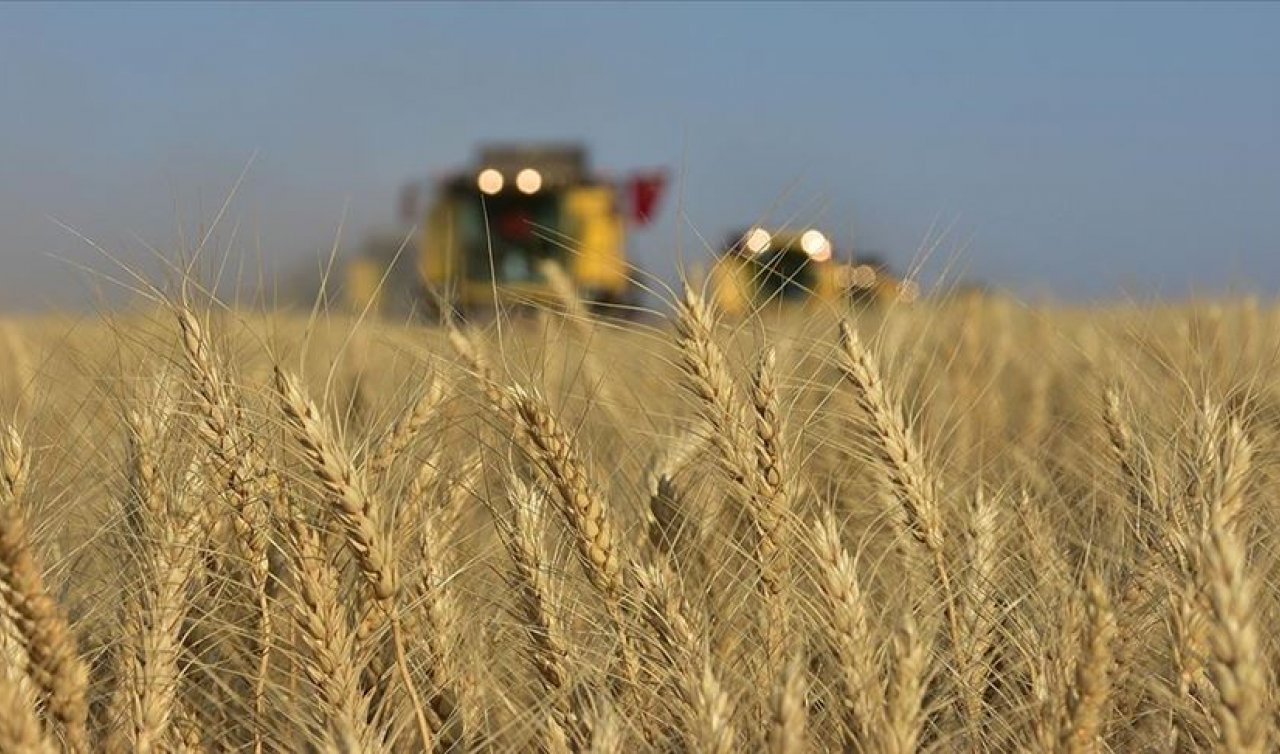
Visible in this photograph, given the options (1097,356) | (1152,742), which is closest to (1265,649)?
(1152,742)

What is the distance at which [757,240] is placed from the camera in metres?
1.93

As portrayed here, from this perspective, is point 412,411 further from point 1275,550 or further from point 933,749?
point 1275,550

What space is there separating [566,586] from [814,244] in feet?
2.23

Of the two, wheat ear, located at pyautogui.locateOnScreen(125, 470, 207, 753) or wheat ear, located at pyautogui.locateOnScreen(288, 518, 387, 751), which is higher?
wheat ear, located at pyautogui.locateOnScreen(288, 518, 387, 751)

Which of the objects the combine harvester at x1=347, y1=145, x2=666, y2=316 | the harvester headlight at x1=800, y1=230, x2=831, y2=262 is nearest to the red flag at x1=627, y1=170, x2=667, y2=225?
the combine harvester at x1=347, y1=145, x2=666, y2=316

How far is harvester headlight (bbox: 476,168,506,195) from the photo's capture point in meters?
16.5

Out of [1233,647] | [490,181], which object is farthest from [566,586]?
[490,181]

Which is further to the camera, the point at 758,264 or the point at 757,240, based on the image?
the point at 758,264

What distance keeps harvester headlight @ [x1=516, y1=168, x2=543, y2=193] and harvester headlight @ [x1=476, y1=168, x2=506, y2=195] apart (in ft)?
0.65

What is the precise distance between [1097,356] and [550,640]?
224cm

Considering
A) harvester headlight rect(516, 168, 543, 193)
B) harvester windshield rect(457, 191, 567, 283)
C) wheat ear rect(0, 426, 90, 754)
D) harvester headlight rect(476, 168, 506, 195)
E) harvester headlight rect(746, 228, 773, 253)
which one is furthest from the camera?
harvester headlight rect(516, 168, 543, 193)

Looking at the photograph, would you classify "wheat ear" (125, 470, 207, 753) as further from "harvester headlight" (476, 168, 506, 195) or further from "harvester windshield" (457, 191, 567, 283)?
"harvester headlight" (476, 168, 506, 195)

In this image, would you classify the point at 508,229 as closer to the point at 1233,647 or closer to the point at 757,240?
the point at 757,240

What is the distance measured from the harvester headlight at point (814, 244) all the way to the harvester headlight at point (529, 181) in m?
14.4
